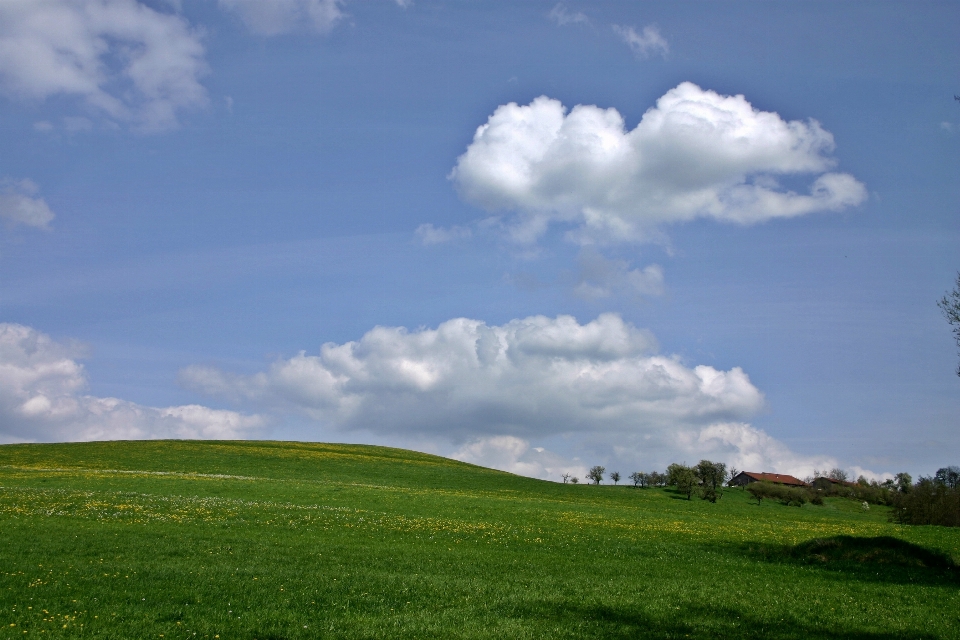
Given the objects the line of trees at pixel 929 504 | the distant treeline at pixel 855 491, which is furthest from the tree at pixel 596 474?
the line of trees at pixel 929 504

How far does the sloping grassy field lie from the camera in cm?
1523

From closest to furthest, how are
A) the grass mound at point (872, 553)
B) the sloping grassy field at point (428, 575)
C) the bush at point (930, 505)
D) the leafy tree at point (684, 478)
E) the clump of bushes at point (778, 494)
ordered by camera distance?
1. the sloping grassy field at point (428, 575)
2. the grass mound at point (872, 553)
3. the bush at point (930, 505)
4. the leafy tree at point (684, 478)
5. the clump of bushes at point (778, 494)

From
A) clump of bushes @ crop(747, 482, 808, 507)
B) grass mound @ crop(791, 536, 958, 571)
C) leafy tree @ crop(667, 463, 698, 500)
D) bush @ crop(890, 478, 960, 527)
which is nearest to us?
grass mound @ crop(791, 536, 958, 571)

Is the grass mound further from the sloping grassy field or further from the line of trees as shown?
Result: the line of trees

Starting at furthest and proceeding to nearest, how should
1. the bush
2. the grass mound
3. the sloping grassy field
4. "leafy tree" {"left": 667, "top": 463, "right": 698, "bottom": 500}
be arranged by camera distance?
1. "leafy tree" {"left": 667, "top": 463, "right": 698, "bottom": 500}
2. the bush
3. the grass mound
4. the sloping grassy field

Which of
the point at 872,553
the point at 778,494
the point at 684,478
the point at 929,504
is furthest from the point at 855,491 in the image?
the point at 872,553

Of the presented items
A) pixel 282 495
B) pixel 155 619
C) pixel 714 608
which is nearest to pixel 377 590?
pixel 155 619

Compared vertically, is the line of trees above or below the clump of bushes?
above

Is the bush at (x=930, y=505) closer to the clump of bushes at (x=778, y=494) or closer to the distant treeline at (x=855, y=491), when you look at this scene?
the distant treeline at (x=855, y=491)

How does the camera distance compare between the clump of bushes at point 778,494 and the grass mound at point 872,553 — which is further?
the clump of bushes at point 778,494

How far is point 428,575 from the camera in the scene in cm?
2127

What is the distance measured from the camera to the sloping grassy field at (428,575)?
50.0 feet

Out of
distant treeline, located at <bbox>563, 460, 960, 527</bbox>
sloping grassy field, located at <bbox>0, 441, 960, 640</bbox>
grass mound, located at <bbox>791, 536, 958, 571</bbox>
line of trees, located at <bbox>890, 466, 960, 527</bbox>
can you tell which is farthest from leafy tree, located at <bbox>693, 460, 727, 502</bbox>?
grass mound, located at <bbox>791, 536, 958, 571</bbox>

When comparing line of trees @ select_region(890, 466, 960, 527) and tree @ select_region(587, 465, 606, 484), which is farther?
tree @ select_region(587, 465, 606, 484)
